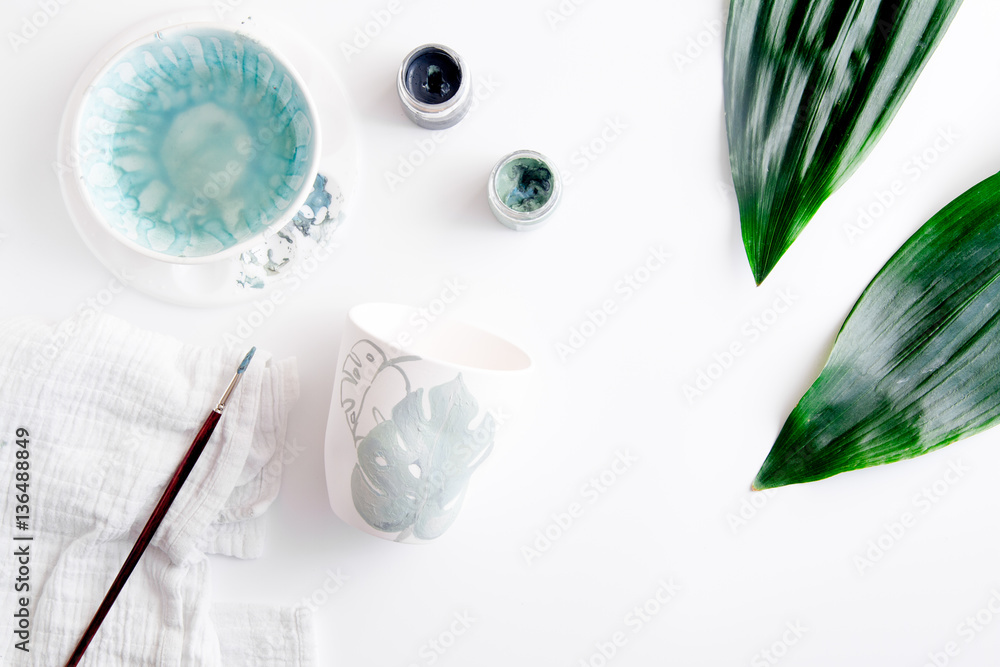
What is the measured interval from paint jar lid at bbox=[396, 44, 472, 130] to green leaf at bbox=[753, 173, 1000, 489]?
1.63 feet

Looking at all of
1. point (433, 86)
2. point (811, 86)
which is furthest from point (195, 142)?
point (811, 86)

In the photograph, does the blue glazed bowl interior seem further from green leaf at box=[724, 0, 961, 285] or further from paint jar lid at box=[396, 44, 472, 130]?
green leaf at box=[724, 0, 961, 285]

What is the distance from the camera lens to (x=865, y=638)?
717 millimetres

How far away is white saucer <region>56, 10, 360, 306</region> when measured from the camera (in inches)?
26.0

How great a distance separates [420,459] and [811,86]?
55 cm

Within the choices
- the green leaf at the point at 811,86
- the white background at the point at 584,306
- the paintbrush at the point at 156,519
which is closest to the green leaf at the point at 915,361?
the white background at the point at 584,306

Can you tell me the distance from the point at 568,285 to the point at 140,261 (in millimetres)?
Result: 468

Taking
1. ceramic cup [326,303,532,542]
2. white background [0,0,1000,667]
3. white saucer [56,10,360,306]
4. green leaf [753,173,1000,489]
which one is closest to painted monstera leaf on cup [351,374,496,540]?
ceramic cup [326,303,532,542]

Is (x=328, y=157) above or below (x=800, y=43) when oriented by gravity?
below

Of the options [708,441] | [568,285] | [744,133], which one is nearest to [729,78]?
[744,133]

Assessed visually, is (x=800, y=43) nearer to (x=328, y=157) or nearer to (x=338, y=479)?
(x=328, y=157)

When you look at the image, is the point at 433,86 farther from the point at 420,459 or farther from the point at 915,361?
the point at 915,361

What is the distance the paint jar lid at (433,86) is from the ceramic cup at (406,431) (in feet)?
0.74

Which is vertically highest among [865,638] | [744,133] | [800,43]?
[800,43]
